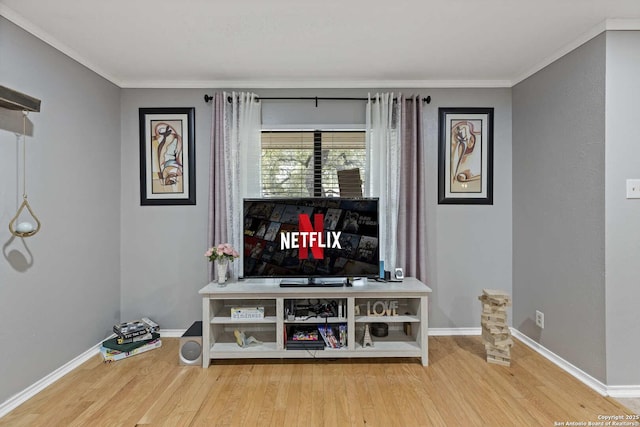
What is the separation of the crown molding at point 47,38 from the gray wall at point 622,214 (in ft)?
12.4

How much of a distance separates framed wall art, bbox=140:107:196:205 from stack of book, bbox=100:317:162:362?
3.78ft

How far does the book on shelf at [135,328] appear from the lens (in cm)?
300

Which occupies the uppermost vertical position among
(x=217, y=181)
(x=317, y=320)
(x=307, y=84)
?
(x=307, y=84)

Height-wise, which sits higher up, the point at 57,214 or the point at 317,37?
the point at 317,37

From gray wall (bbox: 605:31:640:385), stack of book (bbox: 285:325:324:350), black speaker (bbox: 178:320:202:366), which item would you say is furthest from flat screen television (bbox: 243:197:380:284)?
gray wall (bbox: 605:31:640:385)

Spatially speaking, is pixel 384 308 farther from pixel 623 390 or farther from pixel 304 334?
pixel 623 390

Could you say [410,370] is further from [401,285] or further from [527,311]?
[527,311]

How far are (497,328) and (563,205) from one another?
1072mm

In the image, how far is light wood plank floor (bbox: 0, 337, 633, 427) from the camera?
6.80 ft

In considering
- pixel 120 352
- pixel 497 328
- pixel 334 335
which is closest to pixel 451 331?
pixel 497 328

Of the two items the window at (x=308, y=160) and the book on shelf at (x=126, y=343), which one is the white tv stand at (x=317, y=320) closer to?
the book on shelf at (x=126, y=343)

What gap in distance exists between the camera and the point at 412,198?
3246mm

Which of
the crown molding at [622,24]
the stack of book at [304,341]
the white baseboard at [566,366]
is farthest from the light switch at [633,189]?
the stack of book at [304,341]

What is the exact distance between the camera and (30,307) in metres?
2.33
